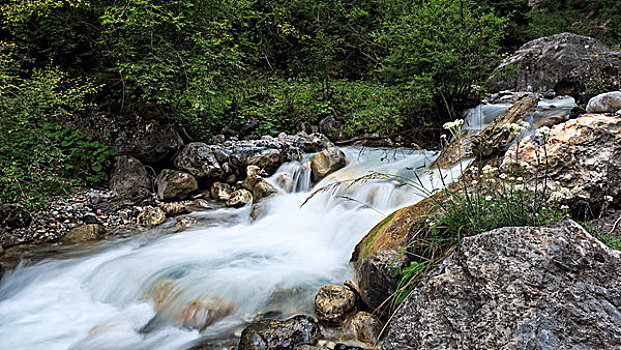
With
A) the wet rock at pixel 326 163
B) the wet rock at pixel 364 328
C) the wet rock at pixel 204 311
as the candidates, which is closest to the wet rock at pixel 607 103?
the wet rock at pixel 364 328

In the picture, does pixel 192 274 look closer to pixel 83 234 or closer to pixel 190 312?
pixel 190 312

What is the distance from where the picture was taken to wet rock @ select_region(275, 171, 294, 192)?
6.86 meters

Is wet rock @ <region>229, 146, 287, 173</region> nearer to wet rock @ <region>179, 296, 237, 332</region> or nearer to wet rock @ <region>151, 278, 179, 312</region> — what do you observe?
wet rock @ <region>151, 278, 179, 312</region>

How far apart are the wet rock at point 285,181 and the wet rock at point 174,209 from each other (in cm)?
175

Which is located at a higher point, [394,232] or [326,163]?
[326,163]

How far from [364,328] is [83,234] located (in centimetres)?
459

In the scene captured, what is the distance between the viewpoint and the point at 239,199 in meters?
6.52

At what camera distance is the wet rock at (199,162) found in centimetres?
688

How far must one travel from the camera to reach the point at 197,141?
24.7 ft

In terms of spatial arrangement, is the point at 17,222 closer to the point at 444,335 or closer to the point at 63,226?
the point at 63,226

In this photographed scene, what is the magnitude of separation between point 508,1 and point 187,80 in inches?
522

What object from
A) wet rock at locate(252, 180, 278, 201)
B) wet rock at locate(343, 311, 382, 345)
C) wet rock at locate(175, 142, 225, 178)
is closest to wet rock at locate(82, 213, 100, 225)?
wet rock at locate(175, 142, 225, 178)

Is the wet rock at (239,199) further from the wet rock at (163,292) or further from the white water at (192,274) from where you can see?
the wet rock at (163,292)

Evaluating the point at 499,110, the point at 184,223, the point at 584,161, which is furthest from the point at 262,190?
the point at 499,110
